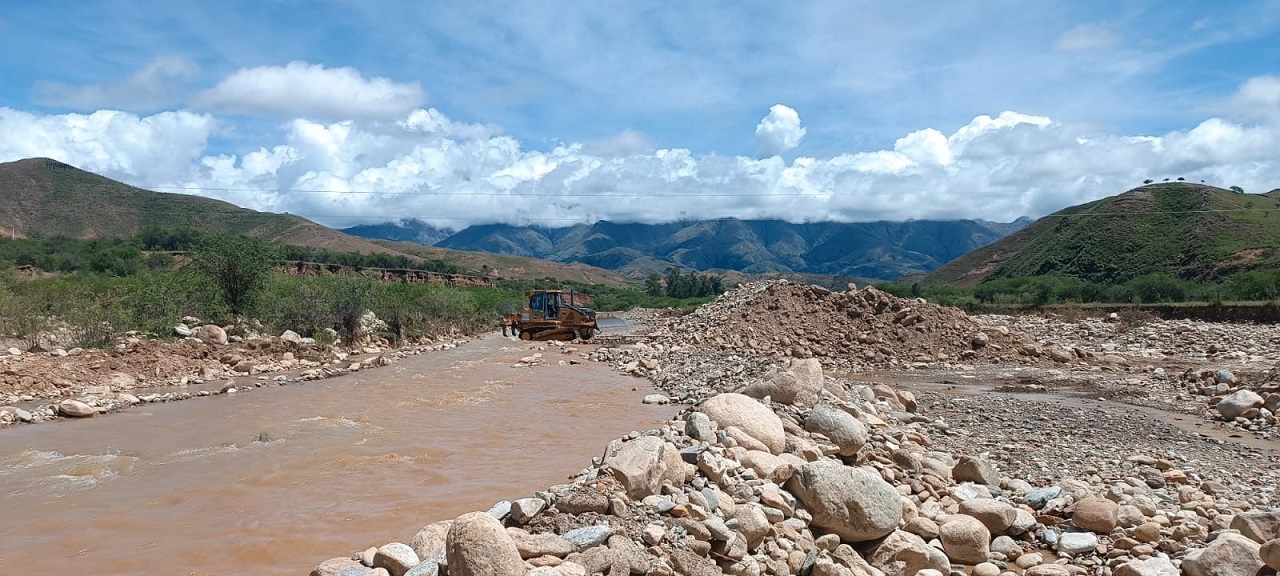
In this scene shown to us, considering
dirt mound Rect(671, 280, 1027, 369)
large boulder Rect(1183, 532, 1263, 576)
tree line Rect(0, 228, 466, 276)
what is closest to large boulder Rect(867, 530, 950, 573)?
large boulder Rect(1183, 532, 1263, 576)

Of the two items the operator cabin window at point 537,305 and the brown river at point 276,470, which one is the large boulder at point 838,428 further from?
the operator cabin window at point 537,305

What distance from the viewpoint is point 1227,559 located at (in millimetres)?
5504

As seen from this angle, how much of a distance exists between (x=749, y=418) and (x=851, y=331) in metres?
16.9

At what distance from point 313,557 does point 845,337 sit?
20350 millimetres

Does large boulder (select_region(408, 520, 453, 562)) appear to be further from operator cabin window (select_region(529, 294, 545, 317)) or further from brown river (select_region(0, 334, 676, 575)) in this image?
operator cabin window (select_region(529, 294, 545, 317))

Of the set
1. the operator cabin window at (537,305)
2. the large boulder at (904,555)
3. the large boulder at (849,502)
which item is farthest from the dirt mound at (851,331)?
the large boulder at (904,555)

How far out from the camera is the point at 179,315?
73.4 ft

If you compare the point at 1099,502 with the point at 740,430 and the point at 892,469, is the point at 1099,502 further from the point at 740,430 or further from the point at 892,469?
the point at 740,430

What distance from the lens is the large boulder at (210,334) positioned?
824 inches

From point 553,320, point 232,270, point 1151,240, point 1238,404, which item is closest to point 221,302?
point 232,270

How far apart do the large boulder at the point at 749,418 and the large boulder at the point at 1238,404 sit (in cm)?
998

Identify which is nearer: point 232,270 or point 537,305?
point 232,270

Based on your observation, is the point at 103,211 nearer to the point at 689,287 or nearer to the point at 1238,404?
the point at 689,287

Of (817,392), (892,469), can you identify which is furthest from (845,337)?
(892,469)
